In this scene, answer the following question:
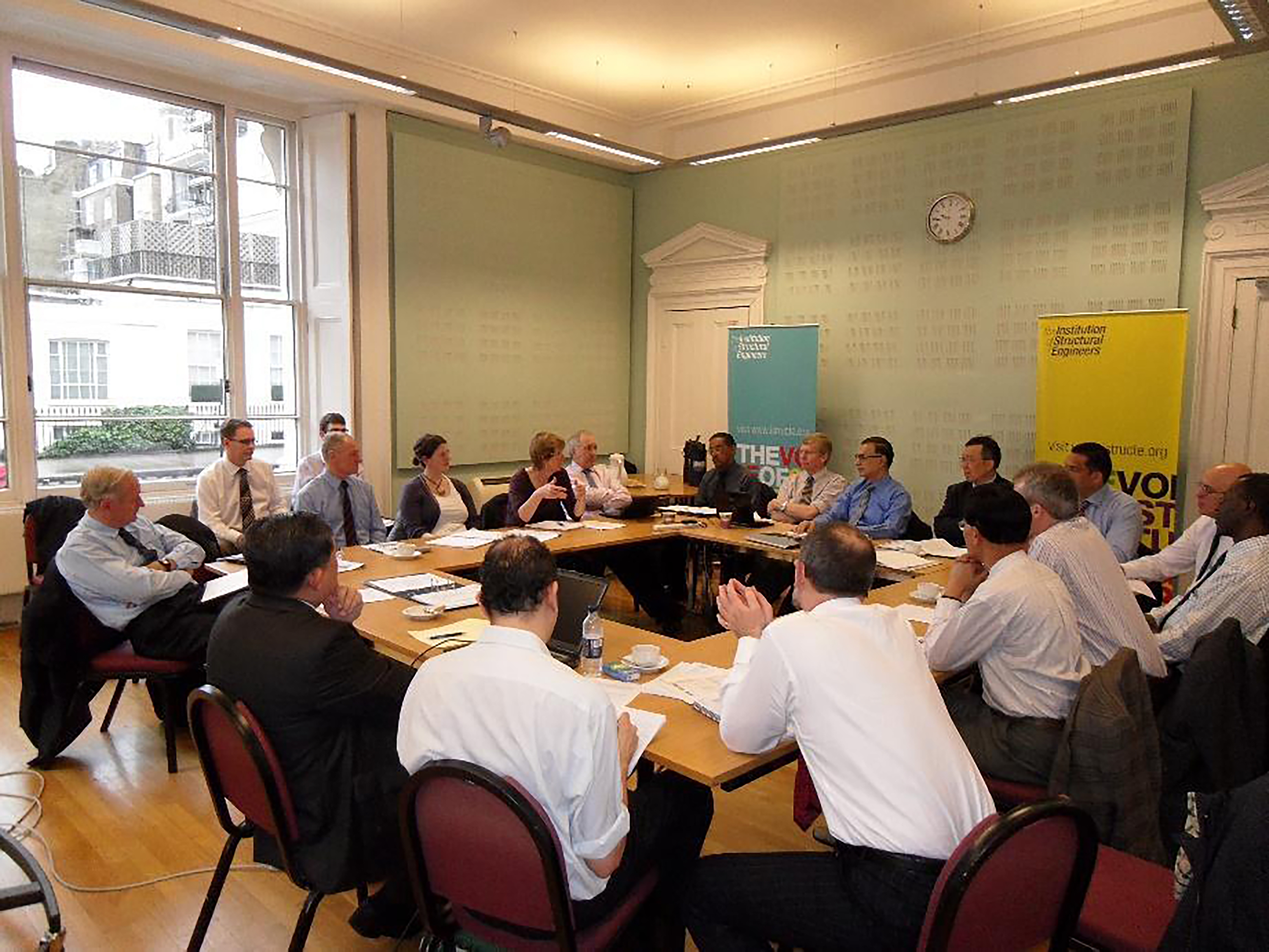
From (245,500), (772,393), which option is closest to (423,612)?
(245,500)

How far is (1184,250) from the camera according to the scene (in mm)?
5727

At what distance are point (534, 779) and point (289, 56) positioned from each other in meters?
4.14

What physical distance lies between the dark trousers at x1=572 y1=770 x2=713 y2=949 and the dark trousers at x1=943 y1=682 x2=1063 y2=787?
840 millimetres

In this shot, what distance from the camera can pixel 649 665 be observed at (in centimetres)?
272

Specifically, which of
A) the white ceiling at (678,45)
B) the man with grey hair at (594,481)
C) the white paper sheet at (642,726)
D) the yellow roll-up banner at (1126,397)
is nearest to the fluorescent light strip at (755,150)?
the white ceiling at (678,45)

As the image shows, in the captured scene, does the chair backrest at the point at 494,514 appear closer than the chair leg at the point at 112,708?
No

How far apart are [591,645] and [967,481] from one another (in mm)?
3805

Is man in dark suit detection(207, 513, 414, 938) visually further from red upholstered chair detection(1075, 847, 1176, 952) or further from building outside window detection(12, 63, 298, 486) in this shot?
building outside window detection(12, 63, 298, 486)

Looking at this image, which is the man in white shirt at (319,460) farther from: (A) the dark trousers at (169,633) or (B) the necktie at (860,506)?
(B) the necktie at (860,506)

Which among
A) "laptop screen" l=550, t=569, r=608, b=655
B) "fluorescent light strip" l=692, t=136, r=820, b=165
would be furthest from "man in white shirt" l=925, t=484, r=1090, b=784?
"fluorescent light strip" l=692, t=136, r=820, b=165

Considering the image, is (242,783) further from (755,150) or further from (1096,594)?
(755,150)

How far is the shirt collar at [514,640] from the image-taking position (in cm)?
180

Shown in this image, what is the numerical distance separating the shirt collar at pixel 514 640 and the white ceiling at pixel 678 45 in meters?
4.95

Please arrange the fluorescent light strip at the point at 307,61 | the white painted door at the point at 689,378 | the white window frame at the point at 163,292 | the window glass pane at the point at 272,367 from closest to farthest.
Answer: the fluorescent light strip at the point at 307,61 < the white window frame at the point at 163,292 < the window glass pane at the point at 272,367 < the white painted door at the point at 689,378
